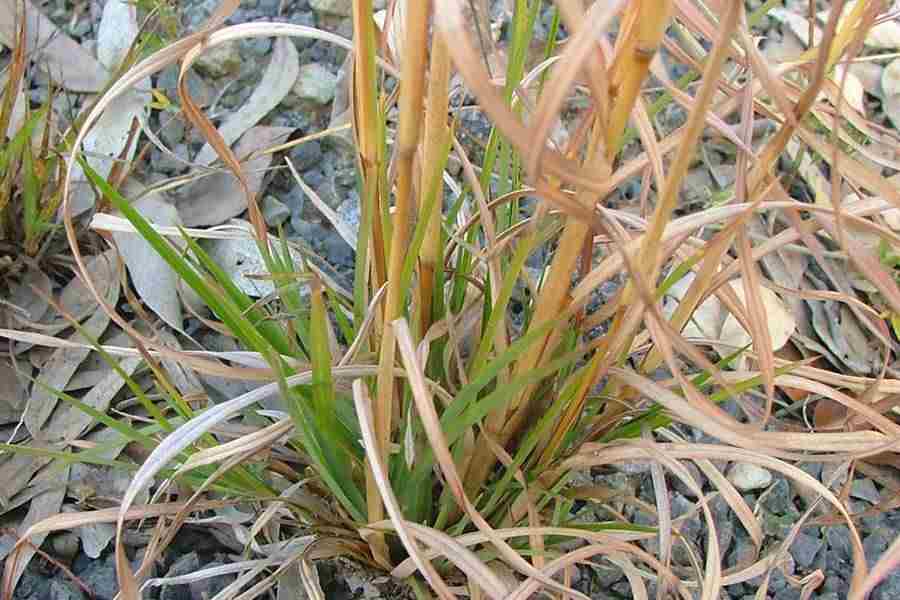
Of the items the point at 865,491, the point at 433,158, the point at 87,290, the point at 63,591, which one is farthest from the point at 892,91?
the point at 63,591

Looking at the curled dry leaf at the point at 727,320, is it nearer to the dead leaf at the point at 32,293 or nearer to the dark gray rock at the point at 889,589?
the dark gray rock at the point at 889,589

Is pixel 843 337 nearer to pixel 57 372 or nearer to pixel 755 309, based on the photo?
pixel 755 309

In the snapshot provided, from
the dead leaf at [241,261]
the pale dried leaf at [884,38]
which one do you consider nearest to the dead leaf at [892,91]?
the pale dried leaf at [884,38]

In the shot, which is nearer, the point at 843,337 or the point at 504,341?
the point at 504,341

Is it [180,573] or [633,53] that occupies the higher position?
[633,53]

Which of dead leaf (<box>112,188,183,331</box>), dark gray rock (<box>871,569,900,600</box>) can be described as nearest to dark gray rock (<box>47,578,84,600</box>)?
dead leaf (<box>112,188,183,331</box>)

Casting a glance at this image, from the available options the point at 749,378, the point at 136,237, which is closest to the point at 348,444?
the point at 749,378
